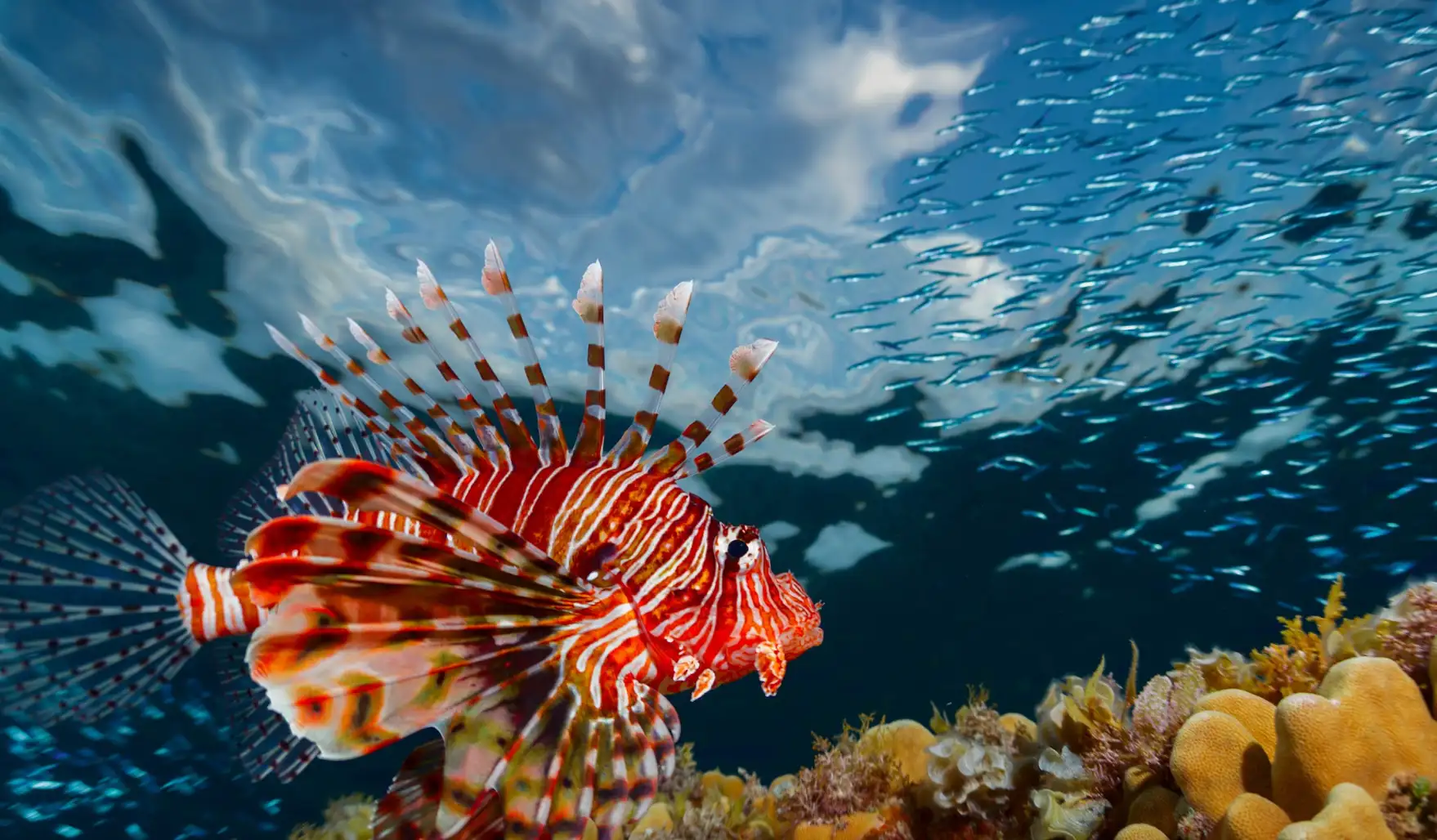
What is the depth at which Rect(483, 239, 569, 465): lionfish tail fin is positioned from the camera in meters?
2.49

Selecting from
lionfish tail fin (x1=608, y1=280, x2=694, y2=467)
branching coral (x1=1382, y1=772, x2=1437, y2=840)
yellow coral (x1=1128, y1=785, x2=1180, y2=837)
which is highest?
lionfish tail fin (x1=608, y1=280, x2=694, y2=467)

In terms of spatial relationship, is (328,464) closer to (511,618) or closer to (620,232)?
(511,618)

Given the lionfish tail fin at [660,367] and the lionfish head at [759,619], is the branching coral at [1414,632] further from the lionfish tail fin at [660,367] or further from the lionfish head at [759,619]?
the lionfish tail fin at [660,367]

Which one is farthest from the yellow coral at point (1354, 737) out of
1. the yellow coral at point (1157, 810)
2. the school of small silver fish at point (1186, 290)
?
the school of small silver fish at point (1186, 290)

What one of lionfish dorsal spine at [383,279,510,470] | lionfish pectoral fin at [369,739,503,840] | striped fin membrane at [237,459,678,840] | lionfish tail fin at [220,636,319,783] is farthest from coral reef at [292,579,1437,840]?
lionfish dorsal spine at [383,279,510,470]

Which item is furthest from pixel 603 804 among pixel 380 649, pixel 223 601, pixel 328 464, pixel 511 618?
pixel 223 601

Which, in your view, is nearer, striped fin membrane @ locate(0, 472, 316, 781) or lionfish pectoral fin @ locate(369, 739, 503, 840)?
lionfish pectoral fin @ locate(369, 739, 503, 840)

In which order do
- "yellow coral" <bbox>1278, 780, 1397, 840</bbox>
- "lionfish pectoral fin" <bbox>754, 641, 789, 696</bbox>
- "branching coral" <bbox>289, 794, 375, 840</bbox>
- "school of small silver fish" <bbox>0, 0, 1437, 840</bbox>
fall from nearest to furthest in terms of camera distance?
1. "yellow coral" <bbox>1278, 780, 1397, 840</bbox>
2. "lionfish pectoral fin" <bbox>754, 641, 789, 696</bbox>
3. "branching coral" <bbox>289, 794, 375, 840</bbox>
4. "school of small silver fish" <bbox>0, 0, 1437, 840</bbox>

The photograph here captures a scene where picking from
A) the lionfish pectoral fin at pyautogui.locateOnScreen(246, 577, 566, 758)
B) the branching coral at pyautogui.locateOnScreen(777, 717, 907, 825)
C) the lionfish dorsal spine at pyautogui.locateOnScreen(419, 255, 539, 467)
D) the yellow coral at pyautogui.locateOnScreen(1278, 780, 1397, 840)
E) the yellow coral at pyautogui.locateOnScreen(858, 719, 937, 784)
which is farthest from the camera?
the yellow coral at pyautogui.locateOnScreen(858, 719, 937, 784)

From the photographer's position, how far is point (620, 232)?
8484 mm

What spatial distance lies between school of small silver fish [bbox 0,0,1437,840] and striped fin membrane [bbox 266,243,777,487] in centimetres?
79

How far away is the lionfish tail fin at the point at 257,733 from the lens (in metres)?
2.46

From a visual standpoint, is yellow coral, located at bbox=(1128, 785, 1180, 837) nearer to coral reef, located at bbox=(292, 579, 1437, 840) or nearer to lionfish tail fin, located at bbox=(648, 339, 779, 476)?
coral reef, located at bbox=(292, 579, 1437, 840)

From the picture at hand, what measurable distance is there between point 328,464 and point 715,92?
7.18 m
